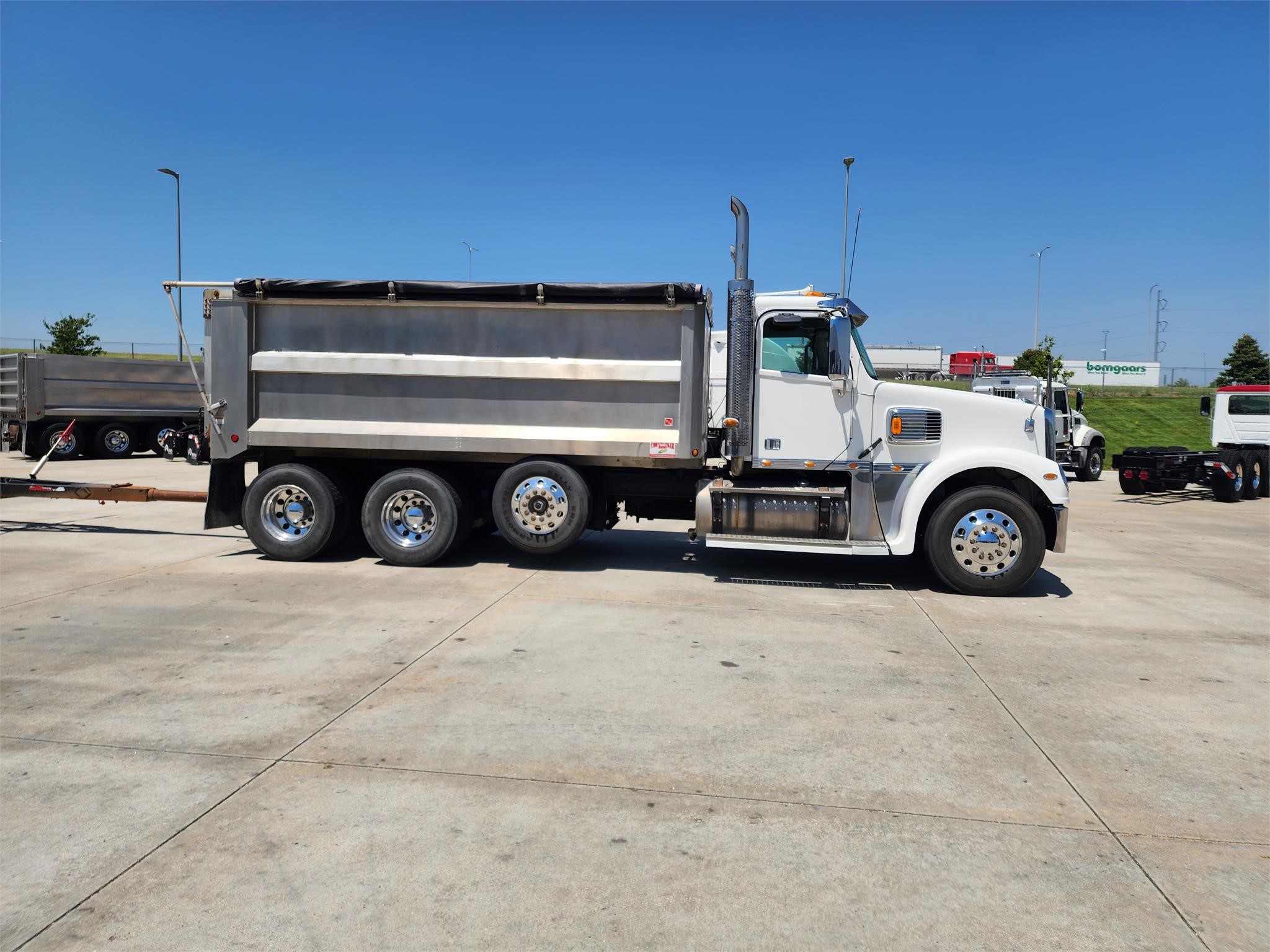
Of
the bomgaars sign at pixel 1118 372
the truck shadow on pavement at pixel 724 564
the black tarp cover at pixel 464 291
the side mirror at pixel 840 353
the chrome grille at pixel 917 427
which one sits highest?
the bomgaars sign at pixel 1118 372

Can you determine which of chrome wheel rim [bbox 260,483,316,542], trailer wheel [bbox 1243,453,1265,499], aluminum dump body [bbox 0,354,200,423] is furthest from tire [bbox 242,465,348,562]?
trailer wheel [bbox 1243,453,1265,499]

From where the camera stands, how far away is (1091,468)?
23469mm

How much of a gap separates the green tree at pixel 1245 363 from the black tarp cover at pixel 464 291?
5685 cm

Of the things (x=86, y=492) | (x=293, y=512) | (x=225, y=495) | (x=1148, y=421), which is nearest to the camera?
(x=293, y=512)

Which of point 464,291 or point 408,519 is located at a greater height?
point 464,291

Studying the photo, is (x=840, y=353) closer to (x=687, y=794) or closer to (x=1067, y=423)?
(x=687, y=794)

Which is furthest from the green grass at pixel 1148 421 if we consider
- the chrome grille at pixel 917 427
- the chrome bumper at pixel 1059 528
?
the chrome grille at pixel 917 427

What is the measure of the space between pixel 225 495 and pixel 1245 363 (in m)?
63.7

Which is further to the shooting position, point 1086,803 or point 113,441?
point 113,441

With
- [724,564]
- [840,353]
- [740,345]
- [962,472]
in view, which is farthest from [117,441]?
[962,472]

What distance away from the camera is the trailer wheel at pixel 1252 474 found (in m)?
19.0

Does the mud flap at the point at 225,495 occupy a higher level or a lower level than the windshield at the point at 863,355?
lower

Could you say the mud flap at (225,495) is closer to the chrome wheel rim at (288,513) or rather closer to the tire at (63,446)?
the chrome wheel rim at (288,513)

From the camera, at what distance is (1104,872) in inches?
127
